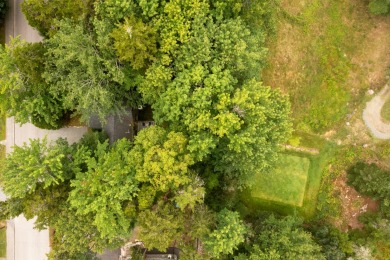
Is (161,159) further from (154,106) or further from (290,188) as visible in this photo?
(290,188)

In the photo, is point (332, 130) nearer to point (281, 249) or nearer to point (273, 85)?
point (273, 85)

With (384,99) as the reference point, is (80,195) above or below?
below

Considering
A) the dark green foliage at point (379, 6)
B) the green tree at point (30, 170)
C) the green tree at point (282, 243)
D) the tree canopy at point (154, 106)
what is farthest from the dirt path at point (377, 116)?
the green tree at point (30, 170)

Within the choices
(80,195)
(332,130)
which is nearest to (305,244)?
(332,130)

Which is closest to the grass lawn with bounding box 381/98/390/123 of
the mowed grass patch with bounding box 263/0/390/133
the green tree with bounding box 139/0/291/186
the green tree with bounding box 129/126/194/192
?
the mowed grass patch with bounding box 263/0/390/133

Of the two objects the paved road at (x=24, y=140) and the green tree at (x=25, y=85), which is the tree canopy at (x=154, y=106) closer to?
the green tree at (x=25, y=85)
